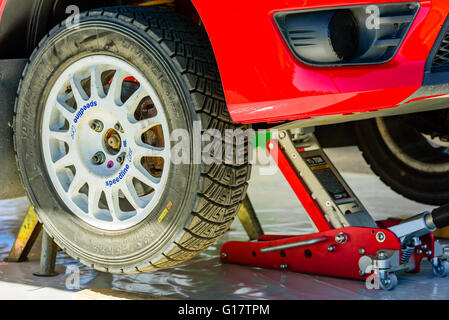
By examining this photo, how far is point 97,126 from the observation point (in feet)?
8.23

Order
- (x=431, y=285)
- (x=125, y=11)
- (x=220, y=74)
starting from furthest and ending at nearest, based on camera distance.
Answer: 1. (x=431, y=285)
2. (x=125, y=11)
3. (x=220, y=74)

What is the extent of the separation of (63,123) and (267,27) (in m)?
1.05

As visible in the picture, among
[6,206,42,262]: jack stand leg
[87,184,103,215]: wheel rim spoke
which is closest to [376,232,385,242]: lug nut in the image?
[87,184,103,215]: wheel rim spoke

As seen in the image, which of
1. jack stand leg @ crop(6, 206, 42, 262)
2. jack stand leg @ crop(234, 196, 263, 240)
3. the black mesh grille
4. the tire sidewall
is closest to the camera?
the black mesh grille

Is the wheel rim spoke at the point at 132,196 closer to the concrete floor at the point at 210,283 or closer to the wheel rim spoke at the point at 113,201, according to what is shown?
the wheel rim spoke at the point at 113,201

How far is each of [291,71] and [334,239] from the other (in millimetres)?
1042

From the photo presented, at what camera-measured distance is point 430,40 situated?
206 cm

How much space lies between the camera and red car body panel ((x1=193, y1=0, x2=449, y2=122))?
205cm

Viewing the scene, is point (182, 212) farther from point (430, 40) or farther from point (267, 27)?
point (430, 40)

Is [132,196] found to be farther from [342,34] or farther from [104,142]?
[342,34]

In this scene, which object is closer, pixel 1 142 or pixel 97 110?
pixel 97 110

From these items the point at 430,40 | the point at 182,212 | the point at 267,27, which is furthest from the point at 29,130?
the point at 430,40

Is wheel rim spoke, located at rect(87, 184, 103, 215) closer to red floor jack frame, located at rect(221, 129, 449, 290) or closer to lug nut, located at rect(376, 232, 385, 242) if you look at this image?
red floor jack frame, located at rect(221, 129, 449, 290)

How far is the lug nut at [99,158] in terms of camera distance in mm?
2539
